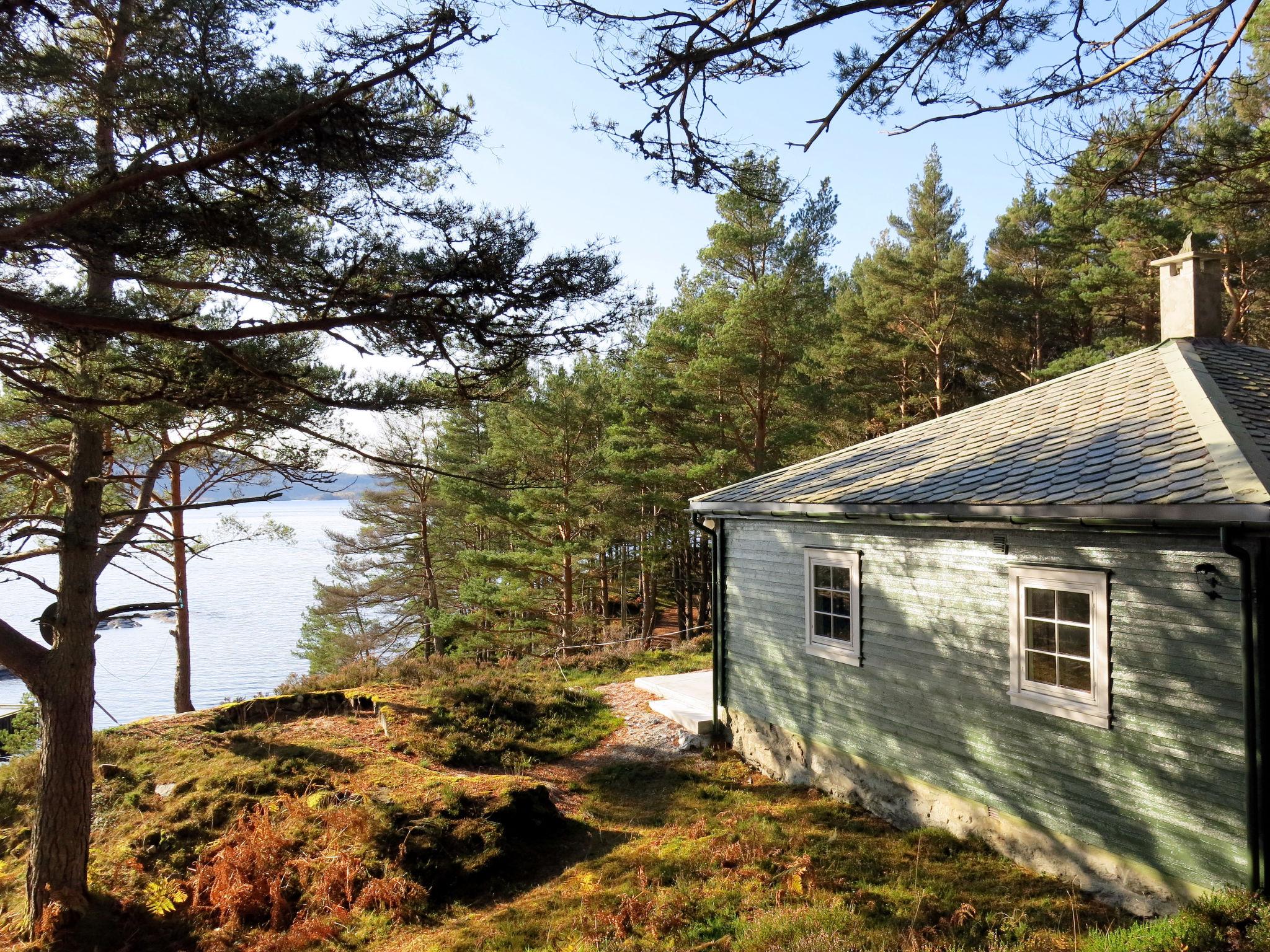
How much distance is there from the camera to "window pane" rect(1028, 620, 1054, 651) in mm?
6023

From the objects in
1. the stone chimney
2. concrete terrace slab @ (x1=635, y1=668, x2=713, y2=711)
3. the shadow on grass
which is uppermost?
the stone chimney

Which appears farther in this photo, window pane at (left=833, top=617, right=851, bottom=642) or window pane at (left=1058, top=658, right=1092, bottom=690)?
window pane at (left=833, top=617, right=851, bottom=642)

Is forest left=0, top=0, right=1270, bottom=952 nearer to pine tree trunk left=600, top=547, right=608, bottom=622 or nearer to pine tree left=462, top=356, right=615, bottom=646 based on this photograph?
pine tree left=462, top=356, right=615, bottom=646

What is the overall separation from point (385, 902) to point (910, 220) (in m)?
26.4

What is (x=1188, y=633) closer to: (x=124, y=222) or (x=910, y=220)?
(x=124, y=222)

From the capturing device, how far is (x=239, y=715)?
11062 millimetres

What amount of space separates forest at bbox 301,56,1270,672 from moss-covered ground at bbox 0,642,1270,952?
28.4 feet

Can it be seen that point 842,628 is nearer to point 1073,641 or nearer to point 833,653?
point 833,653

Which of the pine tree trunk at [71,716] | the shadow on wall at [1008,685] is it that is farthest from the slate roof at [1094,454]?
the pine tree trunk at [71,716]

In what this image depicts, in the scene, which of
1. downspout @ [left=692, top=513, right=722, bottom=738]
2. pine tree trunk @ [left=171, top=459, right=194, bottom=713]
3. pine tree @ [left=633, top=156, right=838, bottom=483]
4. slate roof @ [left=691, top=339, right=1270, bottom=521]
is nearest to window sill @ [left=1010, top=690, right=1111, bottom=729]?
slate roof @ [left=691, top=339, right=1270, bottom=521]

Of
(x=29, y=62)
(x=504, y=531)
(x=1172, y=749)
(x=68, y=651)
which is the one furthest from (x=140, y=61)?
(x=504, y=531)

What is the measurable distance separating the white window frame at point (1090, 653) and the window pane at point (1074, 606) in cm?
7

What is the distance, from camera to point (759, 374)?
18.6 meters

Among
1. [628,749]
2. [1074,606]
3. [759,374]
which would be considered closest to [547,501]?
[759,374]
